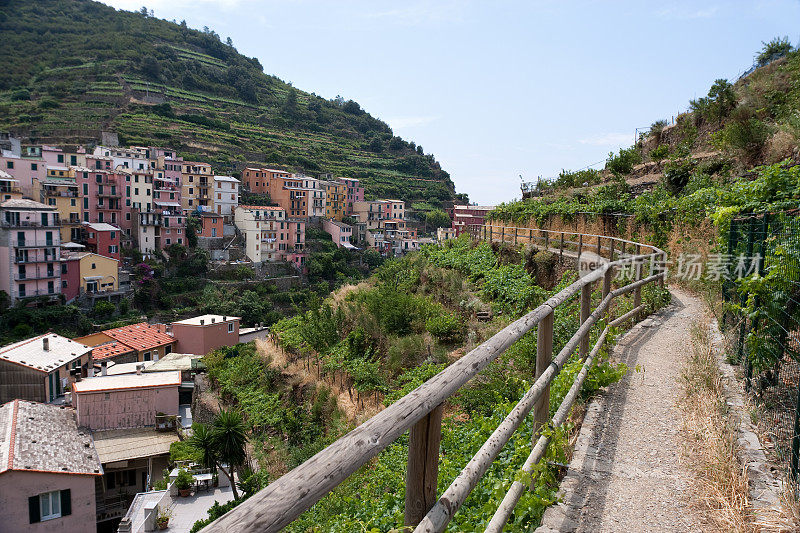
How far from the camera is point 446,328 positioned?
10.4 metres

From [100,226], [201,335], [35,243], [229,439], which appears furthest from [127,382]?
[100,226]

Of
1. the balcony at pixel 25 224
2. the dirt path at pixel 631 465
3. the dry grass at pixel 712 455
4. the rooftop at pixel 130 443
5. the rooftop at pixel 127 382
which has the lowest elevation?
the rooftop at pixel 130 443

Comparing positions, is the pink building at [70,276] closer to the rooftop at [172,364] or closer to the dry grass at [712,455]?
the rooftop at [172,364]

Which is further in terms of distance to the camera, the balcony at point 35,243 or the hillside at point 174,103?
the hillside at point 174,103

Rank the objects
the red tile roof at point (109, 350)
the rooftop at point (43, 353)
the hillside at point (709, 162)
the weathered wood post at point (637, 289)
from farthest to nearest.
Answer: the red tile roof at point (109, 350), the rooftop at point (43, 353), the hillside at point (709, 162), the weathered wood post at point (637, 289)

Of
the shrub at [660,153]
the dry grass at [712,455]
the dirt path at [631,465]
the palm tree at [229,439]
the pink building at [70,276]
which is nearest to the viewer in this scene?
the dry grass at [712,455]

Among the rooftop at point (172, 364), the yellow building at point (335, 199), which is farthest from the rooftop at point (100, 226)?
the yellow building at point (335, 199)

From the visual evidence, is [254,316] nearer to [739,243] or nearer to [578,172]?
[578,172]

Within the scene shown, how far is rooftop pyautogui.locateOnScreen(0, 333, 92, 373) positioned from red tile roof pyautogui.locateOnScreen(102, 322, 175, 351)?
3665 millimetres

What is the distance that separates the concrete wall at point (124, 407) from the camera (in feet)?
65.3

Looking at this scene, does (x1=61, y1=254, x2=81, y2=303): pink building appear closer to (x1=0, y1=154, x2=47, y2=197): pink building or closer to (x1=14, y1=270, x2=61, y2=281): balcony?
(x1=14, y1=270, x2=61, y2=281): balcony

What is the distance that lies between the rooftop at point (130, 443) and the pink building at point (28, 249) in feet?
71.8

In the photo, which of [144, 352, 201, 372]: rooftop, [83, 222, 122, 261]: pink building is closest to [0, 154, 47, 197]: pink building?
[83, 222, 122, 261]: pink building

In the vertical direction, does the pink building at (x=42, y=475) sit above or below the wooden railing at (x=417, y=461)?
below
